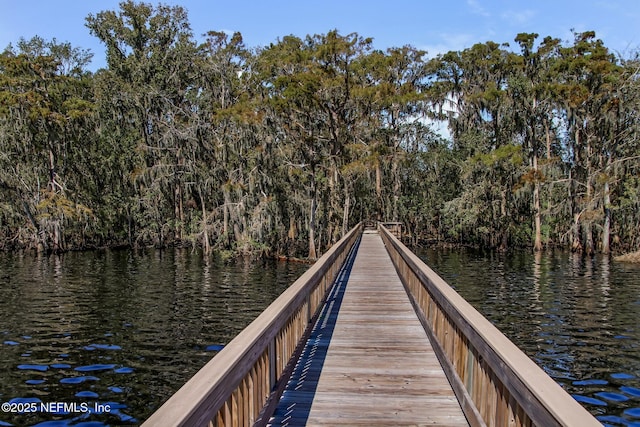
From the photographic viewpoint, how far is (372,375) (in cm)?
523

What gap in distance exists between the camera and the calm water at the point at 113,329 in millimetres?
9039

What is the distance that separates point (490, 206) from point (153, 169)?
85.1ft

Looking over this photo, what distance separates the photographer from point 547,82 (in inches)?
1326

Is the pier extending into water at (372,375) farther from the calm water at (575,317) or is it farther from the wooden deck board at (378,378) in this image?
the calm water at (575,317)

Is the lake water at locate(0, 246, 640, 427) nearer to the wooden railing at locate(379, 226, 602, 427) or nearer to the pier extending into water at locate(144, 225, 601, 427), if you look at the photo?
the pier extending into water at locate(144, 225, 601, 427)

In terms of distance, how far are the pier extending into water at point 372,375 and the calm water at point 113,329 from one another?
4.27 metres

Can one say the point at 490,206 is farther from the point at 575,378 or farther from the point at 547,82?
the point at 575,378

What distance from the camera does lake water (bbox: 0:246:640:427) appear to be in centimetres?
907

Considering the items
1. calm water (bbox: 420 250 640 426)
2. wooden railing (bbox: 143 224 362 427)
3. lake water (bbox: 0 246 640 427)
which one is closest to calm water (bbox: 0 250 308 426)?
lake water (bbox: 0 246 640 427)

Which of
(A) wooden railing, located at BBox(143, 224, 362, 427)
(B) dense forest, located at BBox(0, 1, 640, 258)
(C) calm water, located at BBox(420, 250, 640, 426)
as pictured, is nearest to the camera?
(A) wooden railing, located at BBox(143, 224, 362, 427)

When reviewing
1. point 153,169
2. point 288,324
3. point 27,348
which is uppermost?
point 153,169

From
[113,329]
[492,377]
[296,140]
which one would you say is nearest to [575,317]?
[492,377]

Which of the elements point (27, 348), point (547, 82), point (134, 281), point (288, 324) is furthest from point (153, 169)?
point (288, 324)

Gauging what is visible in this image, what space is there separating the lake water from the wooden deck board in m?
3.84
